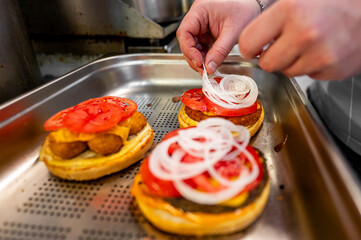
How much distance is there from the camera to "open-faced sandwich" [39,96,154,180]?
5.72ft

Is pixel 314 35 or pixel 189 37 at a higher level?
pixel 314 35

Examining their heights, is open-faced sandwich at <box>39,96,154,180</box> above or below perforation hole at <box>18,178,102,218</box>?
above

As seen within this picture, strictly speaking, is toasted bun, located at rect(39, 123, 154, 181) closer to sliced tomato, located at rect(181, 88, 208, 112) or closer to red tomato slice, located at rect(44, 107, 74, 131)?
red tomato slice, located at rect(44, 107, 74, 131)

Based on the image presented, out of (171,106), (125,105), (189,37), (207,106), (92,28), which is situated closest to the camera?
(125,105)

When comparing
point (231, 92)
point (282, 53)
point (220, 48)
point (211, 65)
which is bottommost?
point (231, 92)

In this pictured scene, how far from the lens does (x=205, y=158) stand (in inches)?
Result: 54.2

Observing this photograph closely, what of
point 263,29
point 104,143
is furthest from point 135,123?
point 263,29

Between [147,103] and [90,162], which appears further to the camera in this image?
[147,103]

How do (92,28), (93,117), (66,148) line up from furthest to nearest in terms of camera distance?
(92,28) → (93,117) → (66,148)

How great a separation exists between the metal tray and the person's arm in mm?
636

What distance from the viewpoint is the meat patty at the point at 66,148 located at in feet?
5.67

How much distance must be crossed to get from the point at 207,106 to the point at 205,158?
93 cm

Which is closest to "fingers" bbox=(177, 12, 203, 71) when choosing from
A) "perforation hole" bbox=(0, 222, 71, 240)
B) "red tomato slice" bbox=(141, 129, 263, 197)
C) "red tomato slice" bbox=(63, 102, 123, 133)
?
"red tomato slice" bbox=(63, 102, 123, 133)

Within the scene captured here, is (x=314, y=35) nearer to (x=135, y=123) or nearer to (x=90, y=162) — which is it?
(x=135, y=123)
